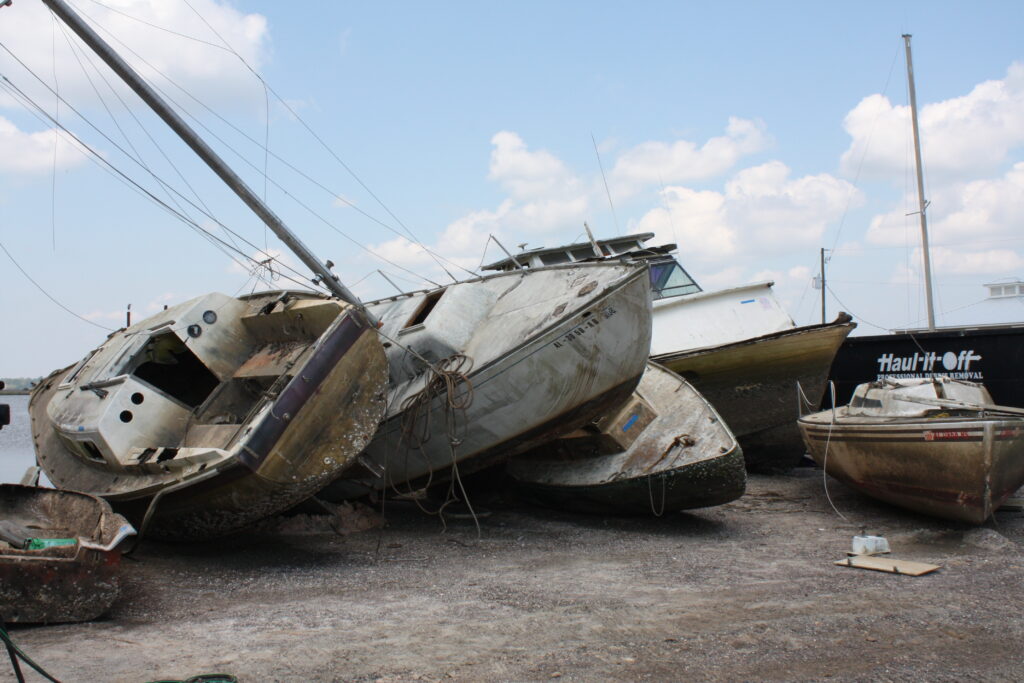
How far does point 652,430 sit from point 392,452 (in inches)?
107

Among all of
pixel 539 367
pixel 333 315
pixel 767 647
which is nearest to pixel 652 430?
pixel 539 367

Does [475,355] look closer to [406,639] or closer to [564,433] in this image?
[564,433]

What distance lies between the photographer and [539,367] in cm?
775

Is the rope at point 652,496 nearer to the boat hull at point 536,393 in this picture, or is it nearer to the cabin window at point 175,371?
the boat hull at point 536,393

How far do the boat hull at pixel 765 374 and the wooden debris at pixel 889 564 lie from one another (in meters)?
4.50

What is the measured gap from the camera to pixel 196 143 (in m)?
8.88

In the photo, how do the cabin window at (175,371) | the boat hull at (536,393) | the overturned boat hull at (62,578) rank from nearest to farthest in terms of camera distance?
the overturned boat hull at (62,578) < the boat hull at (536,393) < the cabin window at (175,371)

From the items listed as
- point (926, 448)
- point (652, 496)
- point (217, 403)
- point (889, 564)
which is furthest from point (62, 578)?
point (926, 448)

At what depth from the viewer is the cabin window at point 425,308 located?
9.34 metres

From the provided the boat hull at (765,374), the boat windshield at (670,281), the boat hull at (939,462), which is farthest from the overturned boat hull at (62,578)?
the boat windshield at (670,281)

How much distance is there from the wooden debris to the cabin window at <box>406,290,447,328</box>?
4859 millimetres

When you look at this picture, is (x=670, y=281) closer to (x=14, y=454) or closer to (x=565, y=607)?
(x=565, y=607)

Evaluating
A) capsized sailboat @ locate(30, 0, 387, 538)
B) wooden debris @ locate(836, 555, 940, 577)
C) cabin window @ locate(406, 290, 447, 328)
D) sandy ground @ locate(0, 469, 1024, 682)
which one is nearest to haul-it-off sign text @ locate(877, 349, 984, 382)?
sandy ground @ locate(0, 469, 1024, 682)

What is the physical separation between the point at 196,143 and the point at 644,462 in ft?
18.7
